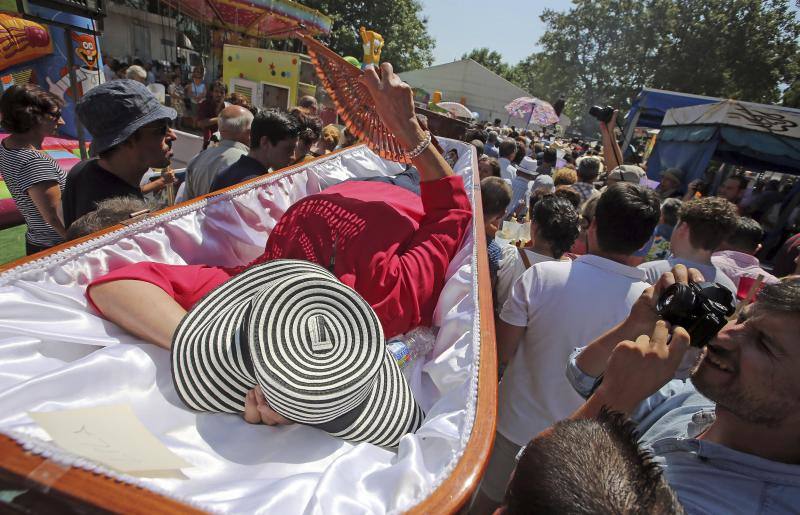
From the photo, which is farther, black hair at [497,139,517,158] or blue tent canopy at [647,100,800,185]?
black hair at [497,139,517,158]

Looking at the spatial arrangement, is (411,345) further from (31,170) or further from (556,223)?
(31,170)

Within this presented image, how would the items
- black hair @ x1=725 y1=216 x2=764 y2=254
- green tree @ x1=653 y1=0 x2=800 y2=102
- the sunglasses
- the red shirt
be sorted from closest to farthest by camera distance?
1. the red shirt
2. the sunglasses
3. black hair @ x1=725 y1=216 x2=764 y2=254
4. green tree @ x1=653 y1=0 x2=800 y2=102

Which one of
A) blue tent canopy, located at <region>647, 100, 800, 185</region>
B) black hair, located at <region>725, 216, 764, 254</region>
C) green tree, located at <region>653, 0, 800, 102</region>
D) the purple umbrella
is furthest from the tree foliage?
black hair, located at <region>725, 216, 764, 254</region>

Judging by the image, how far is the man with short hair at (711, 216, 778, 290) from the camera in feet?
9.10

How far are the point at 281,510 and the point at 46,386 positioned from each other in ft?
1.96

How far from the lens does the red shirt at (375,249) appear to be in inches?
53.5

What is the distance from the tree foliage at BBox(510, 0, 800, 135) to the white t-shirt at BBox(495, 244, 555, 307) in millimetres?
25352

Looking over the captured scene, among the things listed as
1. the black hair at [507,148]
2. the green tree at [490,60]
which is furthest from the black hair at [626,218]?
the green tree at [490,60]

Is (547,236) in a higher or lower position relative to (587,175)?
lower

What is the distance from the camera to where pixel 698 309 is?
1010 millimetres

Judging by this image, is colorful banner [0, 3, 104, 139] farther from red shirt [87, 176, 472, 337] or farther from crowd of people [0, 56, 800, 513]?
red shirt [87, 176, 472, 337]

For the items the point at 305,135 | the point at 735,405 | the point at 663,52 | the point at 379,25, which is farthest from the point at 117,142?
the point at 663,52

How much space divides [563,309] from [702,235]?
1.17 m

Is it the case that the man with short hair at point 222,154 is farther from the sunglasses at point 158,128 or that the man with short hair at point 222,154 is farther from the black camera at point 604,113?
the black camera at point 604,113
